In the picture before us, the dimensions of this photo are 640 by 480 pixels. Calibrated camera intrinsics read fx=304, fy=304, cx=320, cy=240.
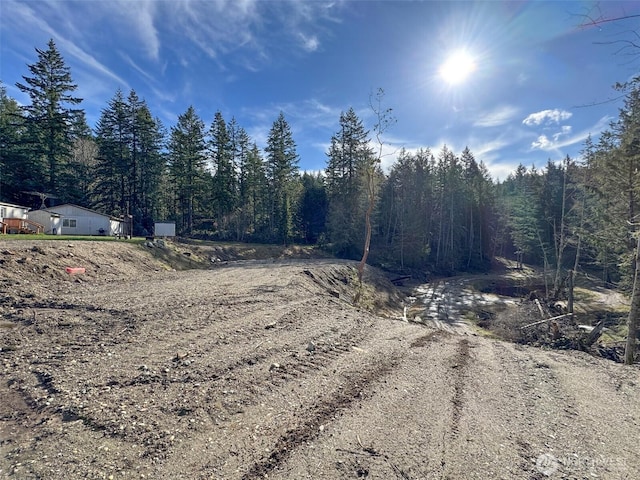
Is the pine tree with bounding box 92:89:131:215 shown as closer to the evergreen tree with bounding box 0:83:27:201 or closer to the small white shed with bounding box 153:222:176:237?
the evergreen tree with bounding box 0:83:27:201

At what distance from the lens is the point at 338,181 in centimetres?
3606

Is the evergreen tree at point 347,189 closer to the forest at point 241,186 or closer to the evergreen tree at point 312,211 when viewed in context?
the forest at point 241,186

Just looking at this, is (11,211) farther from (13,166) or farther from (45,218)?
(13,166)

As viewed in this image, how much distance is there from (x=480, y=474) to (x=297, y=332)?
4.51 m

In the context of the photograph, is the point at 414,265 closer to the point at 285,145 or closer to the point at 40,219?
the point at 285,145

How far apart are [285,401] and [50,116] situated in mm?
37385

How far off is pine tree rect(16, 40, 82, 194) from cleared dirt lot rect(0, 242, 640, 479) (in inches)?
1134

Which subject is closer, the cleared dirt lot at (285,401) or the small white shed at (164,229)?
the cleared dirt lot at (285,401)

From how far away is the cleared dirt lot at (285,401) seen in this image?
2834 mm

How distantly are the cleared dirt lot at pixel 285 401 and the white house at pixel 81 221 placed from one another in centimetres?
2056

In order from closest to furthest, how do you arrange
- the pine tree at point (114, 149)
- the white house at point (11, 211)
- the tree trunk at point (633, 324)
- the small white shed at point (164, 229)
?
the tree trunk at point (633, 324)
the white house at point (11, 211)
the small white shed at point (164, 229)
the pine tree at point (114, 149)

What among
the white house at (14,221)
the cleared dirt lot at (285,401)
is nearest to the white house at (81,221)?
the white house at (14,221)

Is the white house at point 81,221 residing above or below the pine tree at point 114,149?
below

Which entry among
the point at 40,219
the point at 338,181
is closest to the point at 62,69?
the point at 40,219
